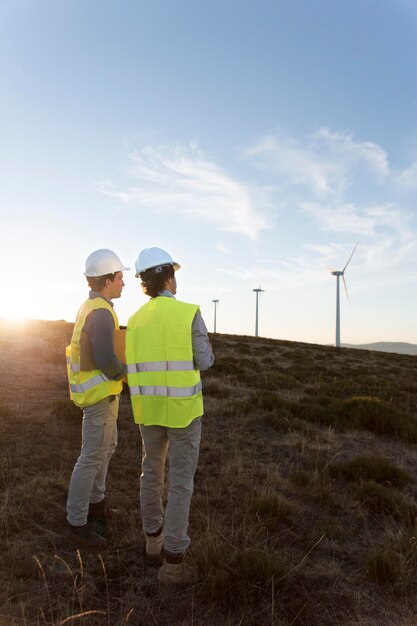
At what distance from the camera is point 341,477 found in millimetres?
5879

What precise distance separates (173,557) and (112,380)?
5.01ft

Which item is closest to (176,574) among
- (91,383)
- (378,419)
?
(91,383)

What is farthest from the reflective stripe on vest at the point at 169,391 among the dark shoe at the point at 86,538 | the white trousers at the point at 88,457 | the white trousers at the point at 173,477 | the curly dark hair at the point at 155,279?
the dark shoe at the point at 86,538

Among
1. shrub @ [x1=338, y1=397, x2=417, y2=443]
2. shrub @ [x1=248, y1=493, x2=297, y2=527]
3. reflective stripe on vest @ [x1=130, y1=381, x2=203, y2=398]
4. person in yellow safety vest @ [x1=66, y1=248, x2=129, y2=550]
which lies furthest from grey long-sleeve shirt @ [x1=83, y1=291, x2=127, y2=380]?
shrub @ [x1=338, y1=397, x2=417, y2=443]

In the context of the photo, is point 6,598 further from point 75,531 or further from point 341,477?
point 341,477

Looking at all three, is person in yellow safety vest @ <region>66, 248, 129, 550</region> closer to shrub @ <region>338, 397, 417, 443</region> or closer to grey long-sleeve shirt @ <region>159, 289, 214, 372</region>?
grey long-sleeve shirt @ <region>159, 289, 214, 372</region>

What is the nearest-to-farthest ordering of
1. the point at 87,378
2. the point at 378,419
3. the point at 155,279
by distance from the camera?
the point at 155,279, the point at 87,378, the point at 378,419

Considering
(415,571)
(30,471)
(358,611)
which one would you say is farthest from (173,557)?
(30,471)

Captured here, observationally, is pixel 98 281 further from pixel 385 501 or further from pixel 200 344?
pixel 385 501

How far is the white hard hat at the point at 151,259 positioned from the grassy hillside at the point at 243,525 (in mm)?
2242

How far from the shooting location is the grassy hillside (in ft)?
10.1

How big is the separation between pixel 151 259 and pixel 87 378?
4.13 ft

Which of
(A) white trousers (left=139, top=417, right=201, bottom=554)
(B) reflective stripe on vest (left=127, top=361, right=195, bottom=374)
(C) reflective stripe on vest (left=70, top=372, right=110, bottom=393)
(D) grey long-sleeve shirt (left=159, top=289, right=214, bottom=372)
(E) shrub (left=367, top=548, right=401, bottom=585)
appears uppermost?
(D) grey long-sleeve shirt (left=159, top=289, right=214, bottom=372)

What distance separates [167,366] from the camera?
329 centimetres
